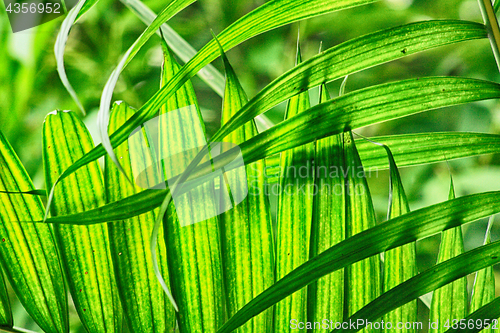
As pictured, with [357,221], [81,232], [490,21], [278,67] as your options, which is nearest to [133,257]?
[81,232]

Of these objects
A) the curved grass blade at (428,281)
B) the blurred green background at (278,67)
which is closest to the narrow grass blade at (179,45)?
the curved grass blade at (428,281)

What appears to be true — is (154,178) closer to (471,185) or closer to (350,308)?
(350,308)

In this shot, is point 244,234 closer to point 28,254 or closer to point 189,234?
point 189,234

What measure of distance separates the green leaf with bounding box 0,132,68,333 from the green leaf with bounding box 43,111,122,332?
0.05 feet

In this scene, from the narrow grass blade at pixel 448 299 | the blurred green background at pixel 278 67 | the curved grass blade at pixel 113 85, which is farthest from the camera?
the blurred green background at pixel 278 67

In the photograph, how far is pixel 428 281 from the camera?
7.1 inches

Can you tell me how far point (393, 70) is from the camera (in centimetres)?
88

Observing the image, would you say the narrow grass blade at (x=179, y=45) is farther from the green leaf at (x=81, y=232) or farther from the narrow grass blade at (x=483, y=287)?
the narrow grass blade at (x=483, y=287)

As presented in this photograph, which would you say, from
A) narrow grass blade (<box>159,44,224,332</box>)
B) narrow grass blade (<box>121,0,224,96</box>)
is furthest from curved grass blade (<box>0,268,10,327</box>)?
narrow grass blade (<box>121,0,224,96</box>)

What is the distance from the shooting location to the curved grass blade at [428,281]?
0.58ft

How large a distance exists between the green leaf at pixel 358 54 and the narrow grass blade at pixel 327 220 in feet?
0.07

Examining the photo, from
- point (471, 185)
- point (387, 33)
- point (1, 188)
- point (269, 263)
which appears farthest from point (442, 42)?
point (471, 185)

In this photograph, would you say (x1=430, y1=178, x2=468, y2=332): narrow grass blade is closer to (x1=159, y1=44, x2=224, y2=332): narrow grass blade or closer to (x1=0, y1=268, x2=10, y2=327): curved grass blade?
(x1=159, y1=44, x2=224, y2=332): narrow grass blade

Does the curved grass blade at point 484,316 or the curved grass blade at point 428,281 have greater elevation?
the curved grass blade at point 428,281
